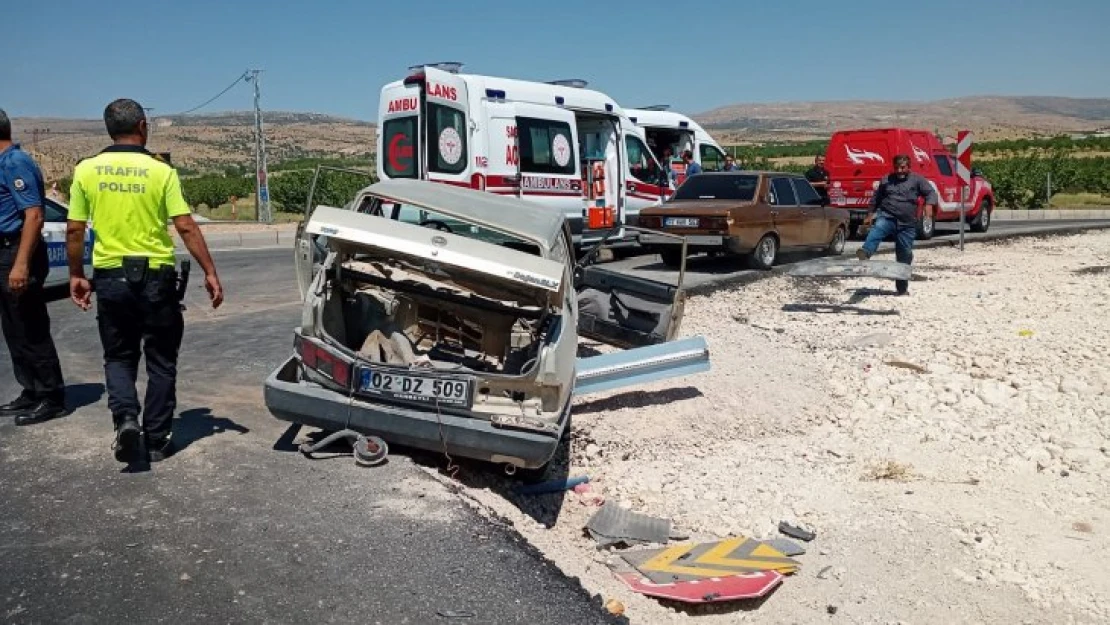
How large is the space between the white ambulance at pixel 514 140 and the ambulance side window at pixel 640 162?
0.34 feet

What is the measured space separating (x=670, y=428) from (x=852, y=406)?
71.4 inches

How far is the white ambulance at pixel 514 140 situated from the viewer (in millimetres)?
12891

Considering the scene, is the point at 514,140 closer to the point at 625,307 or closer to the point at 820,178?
the point at 625,307

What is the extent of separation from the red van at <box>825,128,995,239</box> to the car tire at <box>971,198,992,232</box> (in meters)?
1.74

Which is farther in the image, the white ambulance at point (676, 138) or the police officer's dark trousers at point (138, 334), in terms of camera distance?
the white ambulance at point (676, 138)

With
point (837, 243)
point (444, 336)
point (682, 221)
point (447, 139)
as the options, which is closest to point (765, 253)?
point (682, 221)

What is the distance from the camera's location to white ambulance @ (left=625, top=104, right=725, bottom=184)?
18466 millimetres

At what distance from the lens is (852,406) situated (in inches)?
308

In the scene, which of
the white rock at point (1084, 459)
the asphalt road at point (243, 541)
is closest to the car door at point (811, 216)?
the white rock at point (1084, 459)

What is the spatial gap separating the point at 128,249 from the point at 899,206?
945 centimetres

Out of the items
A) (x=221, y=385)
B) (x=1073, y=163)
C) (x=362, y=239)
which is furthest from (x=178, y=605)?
(x=1073, y=163)

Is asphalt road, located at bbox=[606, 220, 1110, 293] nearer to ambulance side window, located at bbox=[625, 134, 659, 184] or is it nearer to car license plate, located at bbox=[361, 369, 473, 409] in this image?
ambulance side window, located at bbox=[625, 134, 659, 184]

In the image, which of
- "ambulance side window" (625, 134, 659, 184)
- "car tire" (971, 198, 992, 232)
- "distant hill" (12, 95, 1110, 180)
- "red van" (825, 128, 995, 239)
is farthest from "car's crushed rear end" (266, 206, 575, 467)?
"distant hill" (12, 95, 1110, 180)

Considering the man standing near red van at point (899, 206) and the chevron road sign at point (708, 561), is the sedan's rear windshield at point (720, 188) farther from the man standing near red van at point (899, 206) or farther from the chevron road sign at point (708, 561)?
the chevron road sign at point (708, 561)
